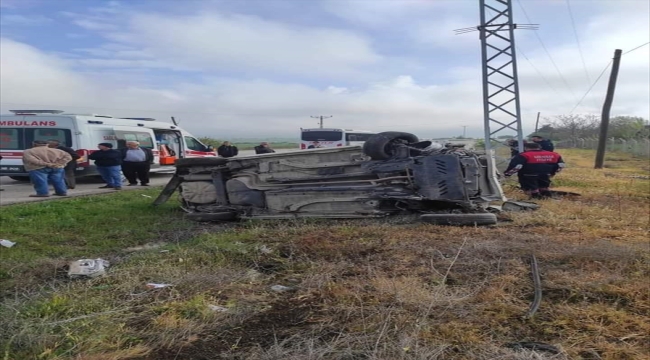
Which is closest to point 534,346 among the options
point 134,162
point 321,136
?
point 134,162

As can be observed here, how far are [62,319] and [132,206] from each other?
20.7ft

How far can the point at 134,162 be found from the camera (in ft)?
A: 44.1

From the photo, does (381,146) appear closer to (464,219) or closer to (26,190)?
(464,219)

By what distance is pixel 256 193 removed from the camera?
8000mm

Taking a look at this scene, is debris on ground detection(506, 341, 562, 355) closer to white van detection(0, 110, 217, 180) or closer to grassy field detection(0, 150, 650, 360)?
grassy field detection(0, 150, 650, 360)

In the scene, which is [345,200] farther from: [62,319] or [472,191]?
[62,319]

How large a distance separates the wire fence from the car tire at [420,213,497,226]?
1156 inches

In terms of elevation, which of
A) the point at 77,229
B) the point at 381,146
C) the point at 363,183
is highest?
the point at 381,146

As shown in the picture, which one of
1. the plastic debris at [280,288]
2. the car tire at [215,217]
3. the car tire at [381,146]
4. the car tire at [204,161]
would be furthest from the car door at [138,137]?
the plastic debris at [280,288]

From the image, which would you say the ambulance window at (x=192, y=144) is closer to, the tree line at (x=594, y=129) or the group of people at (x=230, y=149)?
the group of people at (x=230, y=149)

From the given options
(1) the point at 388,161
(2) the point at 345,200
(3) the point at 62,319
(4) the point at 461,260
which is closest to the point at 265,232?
(2) the point at 345,200

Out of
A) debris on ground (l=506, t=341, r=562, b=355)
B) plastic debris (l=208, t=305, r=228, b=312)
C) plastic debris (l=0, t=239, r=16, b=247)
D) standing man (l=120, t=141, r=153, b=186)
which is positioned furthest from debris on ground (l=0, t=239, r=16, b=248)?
standing man (l=120, t=141, r=153, b=186)

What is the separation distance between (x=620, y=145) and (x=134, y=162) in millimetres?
39402

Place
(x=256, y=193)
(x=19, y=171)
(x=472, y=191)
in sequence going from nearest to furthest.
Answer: (x=472, y=191) < (x=256, y=193) < (x=19, y=171)
